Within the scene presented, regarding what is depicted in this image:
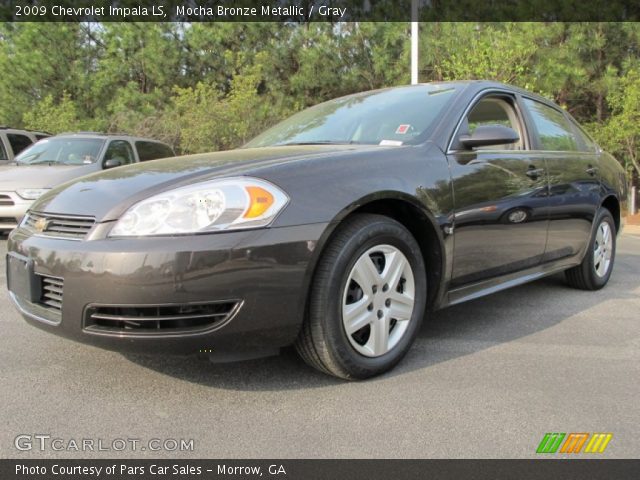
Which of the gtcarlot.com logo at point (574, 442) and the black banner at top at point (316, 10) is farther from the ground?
the black banner at top at point (316, 10)

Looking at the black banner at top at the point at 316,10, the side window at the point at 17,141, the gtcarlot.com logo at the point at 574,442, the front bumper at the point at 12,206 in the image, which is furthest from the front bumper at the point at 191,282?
the black banner at top at the point at 316,10

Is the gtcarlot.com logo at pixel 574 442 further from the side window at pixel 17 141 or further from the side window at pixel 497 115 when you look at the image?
the side window at pixel 17 141

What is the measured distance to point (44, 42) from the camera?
1697cm

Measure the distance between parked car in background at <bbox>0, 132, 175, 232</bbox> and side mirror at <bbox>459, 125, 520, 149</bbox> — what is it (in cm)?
578

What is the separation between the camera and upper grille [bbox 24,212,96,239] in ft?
8.14

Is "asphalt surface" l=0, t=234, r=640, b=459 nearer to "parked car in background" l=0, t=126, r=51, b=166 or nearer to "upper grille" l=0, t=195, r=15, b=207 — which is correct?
"upper grille" l=0, t=195, r=15, b=207

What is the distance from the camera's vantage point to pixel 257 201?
2424 millimetres

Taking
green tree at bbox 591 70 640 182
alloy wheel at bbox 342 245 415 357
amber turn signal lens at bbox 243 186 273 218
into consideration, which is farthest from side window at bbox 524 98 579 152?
green tree at bbox 591 70 640 182

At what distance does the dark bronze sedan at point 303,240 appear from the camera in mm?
2326

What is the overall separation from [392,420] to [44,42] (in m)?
17.9

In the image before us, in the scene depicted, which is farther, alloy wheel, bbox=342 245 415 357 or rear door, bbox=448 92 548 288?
rear door, bbox=448 92 548 288

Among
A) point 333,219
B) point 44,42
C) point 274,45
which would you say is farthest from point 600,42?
point 44,42

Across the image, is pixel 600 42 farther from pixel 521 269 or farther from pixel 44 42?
pixel 44 42

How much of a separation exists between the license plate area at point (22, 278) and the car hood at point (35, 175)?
512 centimetres
